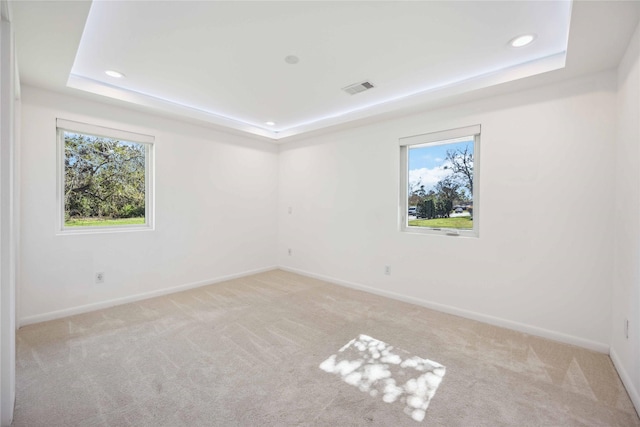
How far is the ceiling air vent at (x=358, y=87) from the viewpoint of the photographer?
313 centimetres

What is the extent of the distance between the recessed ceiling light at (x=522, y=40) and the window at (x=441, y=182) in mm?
902

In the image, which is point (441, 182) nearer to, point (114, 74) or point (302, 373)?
point (302, 373)

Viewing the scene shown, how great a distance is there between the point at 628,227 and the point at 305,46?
281cm

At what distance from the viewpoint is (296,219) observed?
16.8 feet

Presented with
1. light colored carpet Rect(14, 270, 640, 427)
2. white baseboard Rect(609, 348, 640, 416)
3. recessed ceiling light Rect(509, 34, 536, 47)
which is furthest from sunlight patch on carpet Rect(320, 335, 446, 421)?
recessed ceiling light Rect(509, 34, 536, 47)

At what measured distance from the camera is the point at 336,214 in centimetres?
452

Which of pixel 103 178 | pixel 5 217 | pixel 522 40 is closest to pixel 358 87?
pixel 522 40

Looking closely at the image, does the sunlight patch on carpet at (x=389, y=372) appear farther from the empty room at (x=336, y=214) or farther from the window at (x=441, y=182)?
the window at (x=441, y=182)

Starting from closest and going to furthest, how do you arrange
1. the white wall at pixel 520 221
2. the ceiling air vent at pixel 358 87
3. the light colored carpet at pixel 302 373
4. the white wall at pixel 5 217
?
the white wall at pixel 5 217 < the light colored carpet at pixel 302 373 < the white wall at pixel 520 221 < the ceiling air vent at pixel 358 87

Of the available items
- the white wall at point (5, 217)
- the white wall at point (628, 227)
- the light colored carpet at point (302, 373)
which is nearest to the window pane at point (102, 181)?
the light colored carpet at point (302, 373)

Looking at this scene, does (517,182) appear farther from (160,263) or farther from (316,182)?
(160,263)

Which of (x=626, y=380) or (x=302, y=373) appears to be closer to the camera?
(x=626, y=380)

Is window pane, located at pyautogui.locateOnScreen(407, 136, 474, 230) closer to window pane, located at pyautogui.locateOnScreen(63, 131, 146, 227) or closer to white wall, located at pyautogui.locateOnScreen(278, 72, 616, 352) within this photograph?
white wall, located at pyautogui.locateOnScreen(278, 72, 616, 352)

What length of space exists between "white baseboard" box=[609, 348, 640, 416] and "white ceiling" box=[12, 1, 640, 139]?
2.32 meters
